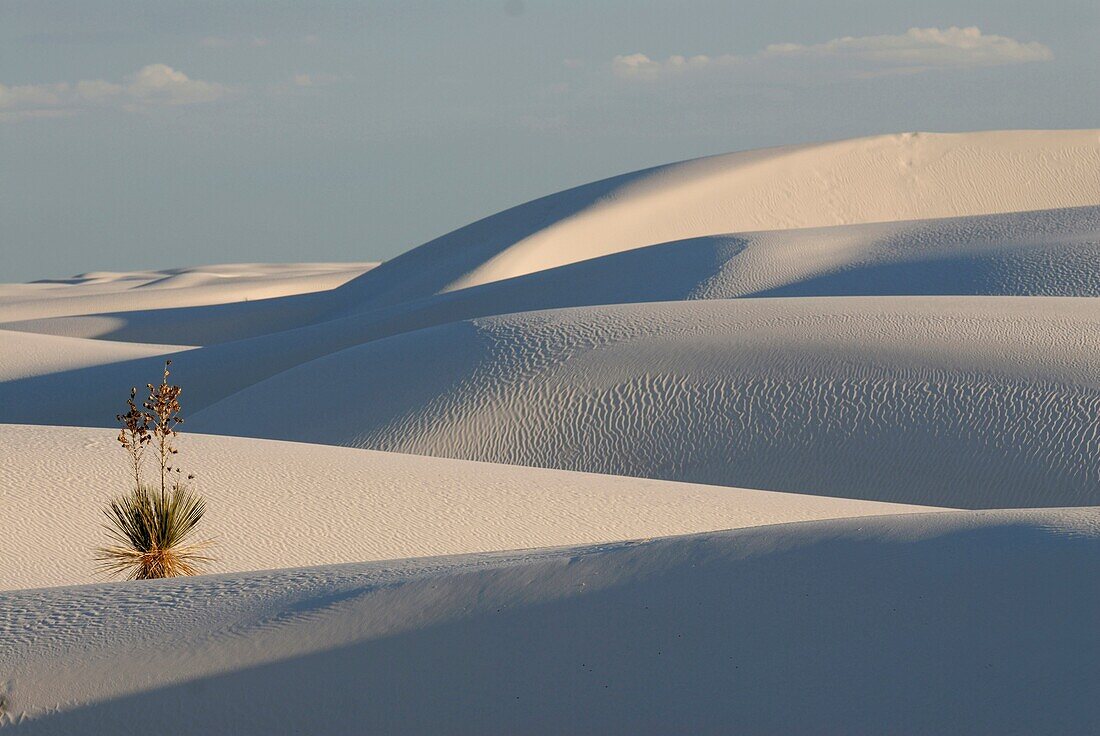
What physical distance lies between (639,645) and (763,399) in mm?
9158

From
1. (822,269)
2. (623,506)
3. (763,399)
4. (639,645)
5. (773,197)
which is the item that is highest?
(773,197)

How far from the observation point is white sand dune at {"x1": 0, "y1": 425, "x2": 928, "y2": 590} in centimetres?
803

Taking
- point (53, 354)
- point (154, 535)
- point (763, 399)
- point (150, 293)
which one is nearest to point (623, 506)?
point (154, 535)

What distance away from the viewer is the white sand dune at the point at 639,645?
412 cm

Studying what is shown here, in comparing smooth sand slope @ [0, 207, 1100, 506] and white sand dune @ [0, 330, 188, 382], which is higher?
white sand dune @ [0, 330, 188, 382]

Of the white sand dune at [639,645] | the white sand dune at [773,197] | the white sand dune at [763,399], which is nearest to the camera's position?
the white sand dune at [639,645]

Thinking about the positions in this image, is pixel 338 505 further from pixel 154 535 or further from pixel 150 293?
pixel 150 293

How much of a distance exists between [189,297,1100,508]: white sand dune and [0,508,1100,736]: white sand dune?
7.38 m

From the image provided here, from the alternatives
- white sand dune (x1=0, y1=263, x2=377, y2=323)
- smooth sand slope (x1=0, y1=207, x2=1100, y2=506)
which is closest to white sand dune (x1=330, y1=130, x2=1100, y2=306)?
white sand dune (x1=0, y1=263, x2=377, y2=323)

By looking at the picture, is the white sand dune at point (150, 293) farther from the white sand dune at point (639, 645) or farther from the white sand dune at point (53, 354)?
the white sand dune at point (639, 645)

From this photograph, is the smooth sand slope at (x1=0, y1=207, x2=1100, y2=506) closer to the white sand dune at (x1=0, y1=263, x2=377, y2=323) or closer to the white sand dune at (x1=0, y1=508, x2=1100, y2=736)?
the white sand dune at (x1=0, y1=508, x2=1100, y2=736)

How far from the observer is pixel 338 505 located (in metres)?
8.91

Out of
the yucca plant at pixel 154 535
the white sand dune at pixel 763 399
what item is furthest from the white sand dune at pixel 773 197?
the yucca plant at pixel 154 535

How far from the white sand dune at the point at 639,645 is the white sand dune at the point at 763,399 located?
7381 millimetres
